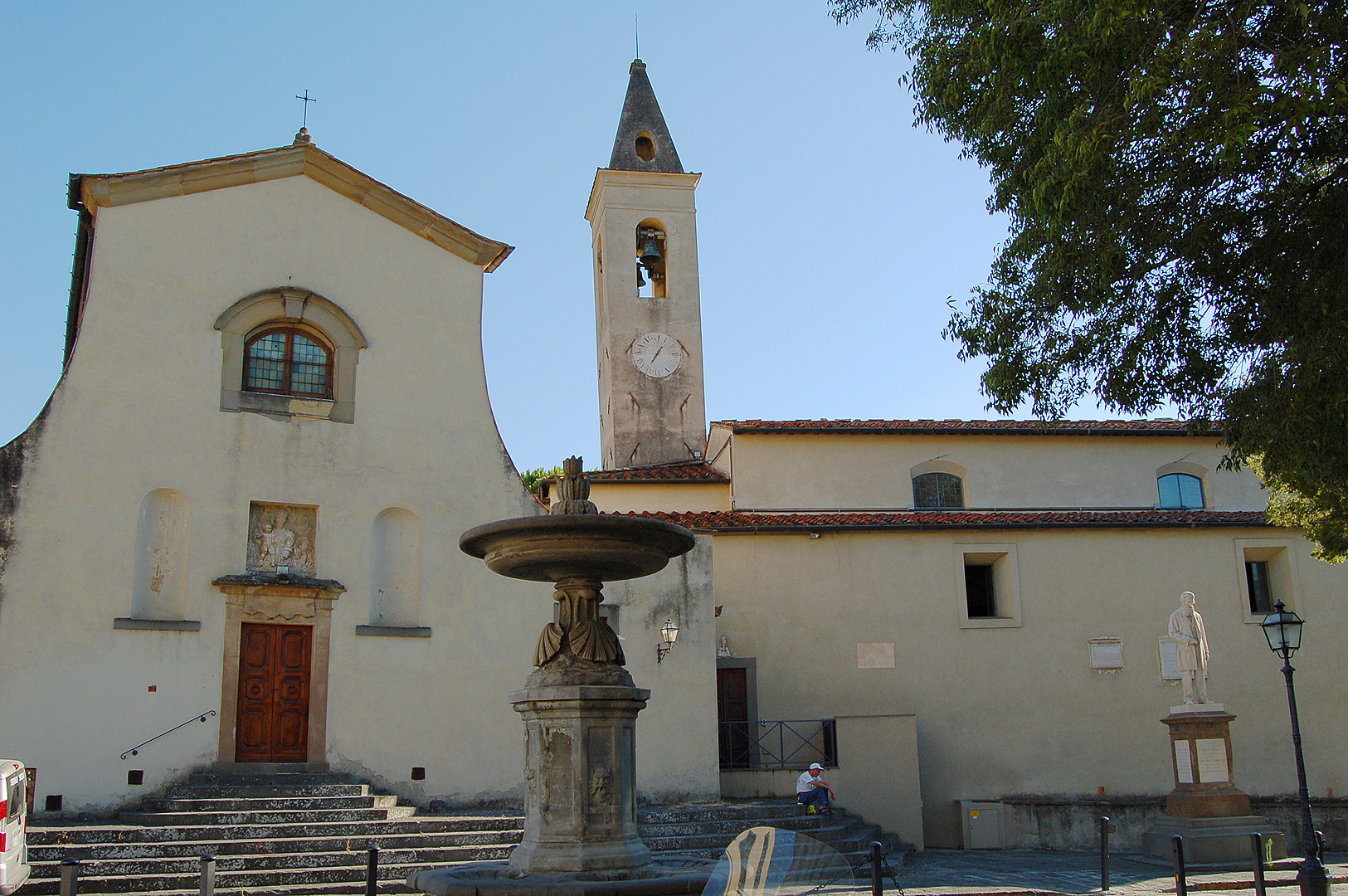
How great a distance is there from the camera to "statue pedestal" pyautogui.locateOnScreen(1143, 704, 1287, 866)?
53.8 feet

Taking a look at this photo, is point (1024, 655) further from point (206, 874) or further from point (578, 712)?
point (206, 874)

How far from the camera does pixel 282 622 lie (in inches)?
653

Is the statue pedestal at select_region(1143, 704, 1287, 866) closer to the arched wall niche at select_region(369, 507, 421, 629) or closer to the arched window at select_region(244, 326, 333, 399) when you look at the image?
the arched wall niche at select_region(369, 507, 421, 629)

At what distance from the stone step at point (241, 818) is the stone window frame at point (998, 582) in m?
11.2

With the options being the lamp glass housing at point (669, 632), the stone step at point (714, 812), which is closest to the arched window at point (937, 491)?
the lamp glass housing at point (669, 632)

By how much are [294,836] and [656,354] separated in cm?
1844

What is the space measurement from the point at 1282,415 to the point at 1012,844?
1182 cm

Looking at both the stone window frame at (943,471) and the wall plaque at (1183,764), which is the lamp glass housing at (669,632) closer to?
the wall plaque at (1183,764)

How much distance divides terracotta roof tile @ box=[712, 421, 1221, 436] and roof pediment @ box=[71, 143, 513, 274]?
6988mm

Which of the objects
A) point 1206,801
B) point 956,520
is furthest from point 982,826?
point 956,520

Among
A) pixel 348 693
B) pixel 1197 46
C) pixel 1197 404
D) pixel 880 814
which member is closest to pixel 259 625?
pixel 348 693

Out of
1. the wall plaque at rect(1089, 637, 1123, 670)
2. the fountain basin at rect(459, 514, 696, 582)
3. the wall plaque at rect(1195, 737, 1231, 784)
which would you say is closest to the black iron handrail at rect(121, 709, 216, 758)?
the fountain basin at rect(459, 514, 696, 582)

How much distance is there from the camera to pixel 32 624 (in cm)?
1519

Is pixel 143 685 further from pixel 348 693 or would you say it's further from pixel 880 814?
pixel 880 814
